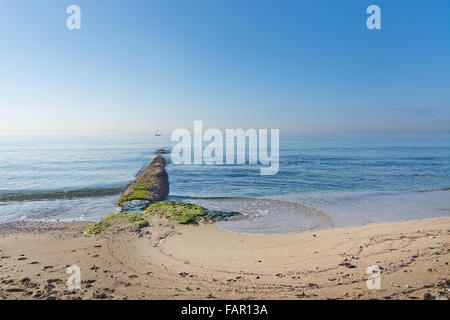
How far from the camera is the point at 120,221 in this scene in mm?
11570

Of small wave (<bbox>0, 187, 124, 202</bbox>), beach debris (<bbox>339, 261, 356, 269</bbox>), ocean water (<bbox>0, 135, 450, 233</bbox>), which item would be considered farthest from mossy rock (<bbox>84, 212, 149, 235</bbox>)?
small wave (<bbox>0, 187, 124, 202</bbox>)

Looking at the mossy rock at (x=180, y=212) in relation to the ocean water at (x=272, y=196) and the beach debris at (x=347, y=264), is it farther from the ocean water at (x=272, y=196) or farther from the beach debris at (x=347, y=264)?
the beach debris at (x=347, y=264)

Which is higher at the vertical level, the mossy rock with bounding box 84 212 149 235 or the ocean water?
the mossy rock with bounding box 84 212 149 235

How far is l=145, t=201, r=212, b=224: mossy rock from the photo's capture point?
12.6 metres

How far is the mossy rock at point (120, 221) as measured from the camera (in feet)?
34.7

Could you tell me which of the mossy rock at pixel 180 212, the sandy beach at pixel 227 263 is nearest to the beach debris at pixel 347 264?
the sandy beach at pixel 227 263

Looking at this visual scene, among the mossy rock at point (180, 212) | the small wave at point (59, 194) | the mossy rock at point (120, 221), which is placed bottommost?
the small wave at point (59, 194)

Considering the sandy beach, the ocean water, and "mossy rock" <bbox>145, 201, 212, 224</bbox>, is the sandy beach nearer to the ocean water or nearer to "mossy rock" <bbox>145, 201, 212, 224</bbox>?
"mossy rock" <bbox>145, 201, 212, 224</bbox>

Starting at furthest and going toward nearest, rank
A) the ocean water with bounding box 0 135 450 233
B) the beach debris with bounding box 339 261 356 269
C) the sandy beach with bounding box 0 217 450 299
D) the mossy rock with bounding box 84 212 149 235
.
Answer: the ocean water with bounding box 0 135 450 233
the mossy rock with bounding box 84 212 149 235
the beach debris with bounding box 339 261 356 269
the sandy beach with bounding box 0 217 450 299

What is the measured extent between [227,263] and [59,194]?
1951 cm

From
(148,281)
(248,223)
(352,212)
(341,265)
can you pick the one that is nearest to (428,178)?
(352,212)

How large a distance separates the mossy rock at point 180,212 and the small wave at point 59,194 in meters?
9.14

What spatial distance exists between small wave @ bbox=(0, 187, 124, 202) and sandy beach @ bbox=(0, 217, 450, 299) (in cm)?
1034

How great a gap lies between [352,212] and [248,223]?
6.31 metres
